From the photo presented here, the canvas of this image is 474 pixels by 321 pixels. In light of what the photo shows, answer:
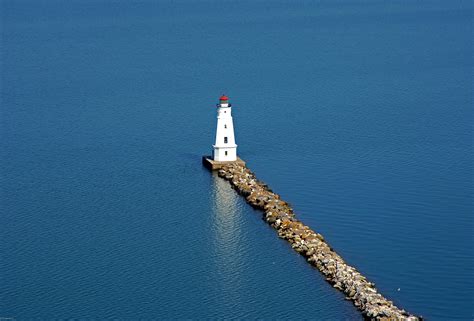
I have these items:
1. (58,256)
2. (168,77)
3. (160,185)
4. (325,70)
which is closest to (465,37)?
(325,70)

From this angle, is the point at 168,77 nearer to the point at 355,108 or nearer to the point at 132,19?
the point at 355,108

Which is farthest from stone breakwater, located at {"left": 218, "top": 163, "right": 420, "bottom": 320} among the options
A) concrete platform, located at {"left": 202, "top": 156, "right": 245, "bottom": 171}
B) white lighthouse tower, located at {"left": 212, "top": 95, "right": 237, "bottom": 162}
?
white lighthouse tower, located at {"left": 212, "top": 95, "right": 237, "bottom": 162}

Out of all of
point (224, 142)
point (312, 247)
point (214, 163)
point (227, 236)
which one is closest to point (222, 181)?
point (214, 163)

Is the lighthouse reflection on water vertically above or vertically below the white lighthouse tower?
below

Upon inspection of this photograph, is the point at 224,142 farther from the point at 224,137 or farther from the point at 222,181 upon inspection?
the point at 222,181

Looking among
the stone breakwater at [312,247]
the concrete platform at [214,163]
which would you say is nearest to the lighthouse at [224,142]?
the concrete platform at [214,163]

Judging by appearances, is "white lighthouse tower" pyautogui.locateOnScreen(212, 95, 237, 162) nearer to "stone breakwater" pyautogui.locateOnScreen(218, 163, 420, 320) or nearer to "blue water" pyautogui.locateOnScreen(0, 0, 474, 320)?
"stone breakwater" pyautogui.locateOnScreen(218, 163, 420, 320)

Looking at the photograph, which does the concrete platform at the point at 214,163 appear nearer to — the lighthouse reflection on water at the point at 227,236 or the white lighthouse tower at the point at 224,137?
the white lighthouse tower at the point at 224,137
